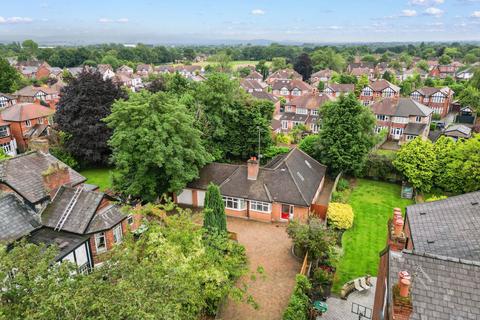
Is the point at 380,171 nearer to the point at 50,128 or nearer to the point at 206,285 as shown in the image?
the point at 206,285

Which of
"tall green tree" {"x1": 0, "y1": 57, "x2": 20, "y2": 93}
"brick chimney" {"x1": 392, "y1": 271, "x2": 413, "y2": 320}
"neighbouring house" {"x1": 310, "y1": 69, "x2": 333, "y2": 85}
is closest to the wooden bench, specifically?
"brick chimney" {"x1": 392, "y1": 271, "x2": 413, "y2": 320}

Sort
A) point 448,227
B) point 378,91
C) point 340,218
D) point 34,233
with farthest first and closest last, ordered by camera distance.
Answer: point 378,91, point 340,218, point 34,233, point 448,227

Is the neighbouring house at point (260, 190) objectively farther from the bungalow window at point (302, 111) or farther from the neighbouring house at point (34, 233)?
the bungalow window at point (302, 111)

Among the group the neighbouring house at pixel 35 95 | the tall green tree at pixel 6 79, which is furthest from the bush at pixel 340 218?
the tall green tree at pixel 6 79

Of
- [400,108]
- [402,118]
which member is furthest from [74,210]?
[400,108]

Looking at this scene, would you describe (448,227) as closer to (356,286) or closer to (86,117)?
(356,286)
